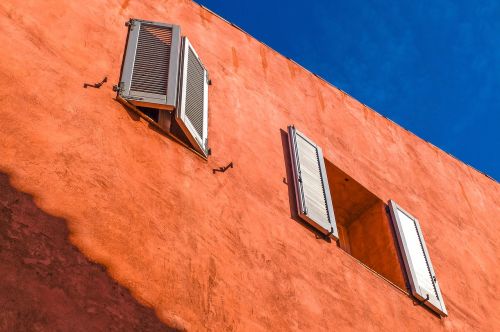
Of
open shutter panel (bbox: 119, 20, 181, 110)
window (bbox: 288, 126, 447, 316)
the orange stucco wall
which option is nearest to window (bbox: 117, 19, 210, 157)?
open shutter panel (bbox: 119, 20, 181, 110)

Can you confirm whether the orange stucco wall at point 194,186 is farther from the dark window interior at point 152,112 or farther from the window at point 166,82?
the dark window interior at point 152,112

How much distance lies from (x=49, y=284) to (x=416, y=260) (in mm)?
4631

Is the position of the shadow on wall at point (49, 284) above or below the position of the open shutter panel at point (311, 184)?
below

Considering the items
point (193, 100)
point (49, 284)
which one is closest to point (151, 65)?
point (193, 100)

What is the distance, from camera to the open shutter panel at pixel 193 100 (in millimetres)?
5012

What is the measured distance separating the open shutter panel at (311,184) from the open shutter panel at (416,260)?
3.81ft

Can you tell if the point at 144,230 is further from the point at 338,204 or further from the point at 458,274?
the point at 458,274

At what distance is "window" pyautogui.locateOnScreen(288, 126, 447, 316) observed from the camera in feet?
19.5

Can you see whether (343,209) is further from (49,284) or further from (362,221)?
(49,284)

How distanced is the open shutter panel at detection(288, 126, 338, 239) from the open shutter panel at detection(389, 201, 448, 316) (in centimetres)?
116

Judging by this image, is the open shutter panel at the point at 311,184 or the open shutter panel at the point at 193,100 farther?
the open shutter panel at the point at 311,184

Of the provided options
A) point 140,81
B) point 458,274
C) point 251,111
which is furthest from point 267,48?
point 458,274

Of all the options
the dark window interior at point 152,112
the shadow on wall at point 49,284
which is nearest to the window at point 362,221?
the dark window interior at point 152,112

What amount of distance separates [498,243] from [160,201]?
6.31 m
